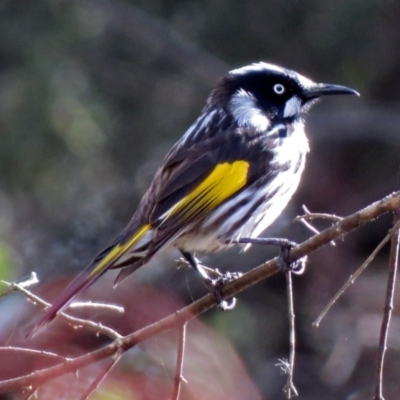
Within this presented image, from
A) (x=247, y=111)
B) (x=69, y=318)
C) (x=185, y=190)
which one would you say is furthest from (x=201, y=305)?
(x=247, y=111)

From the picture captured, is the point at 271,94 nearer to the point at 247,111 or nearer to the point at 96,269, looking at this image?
the point at 247,111

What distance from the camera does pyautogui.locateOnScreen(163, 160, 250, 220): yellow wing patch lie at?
4535mm

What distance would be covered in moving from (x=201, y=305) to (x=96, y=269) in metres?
0.54

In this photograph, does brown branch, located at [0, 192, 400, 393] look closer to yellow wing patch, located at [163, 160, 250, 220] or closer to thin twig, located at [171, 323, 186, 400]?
thin twig, located at [171, 323, 186, 400]

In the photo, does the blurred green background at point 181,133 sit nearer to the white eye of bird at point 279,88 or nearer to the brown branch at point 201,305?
the white eye of bird at point 279,88

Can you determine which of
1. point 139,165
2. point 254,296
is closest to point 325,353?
point 254,296

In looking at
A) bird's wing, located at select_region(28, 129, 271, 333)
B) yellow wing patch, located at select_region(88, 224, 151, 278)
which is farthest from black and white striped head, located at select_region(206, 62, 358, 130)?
yellow wing patch, located at select_region(88, 224, 151, 278)

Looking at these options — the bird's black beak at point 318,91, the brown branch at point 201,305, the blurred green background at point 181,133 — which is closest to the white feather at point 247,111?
the bird's black beak at point 318,91

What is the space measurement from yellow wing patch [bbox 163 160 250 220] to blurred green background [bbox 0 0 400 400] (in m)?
2.44

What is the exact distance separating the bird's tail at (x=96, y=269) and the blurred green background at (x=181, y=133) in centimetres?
263

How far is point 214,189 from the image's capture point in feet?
15.2

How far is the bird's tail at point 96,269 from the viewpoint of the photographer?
149 inches

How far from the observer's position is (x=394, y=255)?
319 cm

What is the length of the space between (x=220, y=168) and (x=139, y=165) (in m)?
3.41
